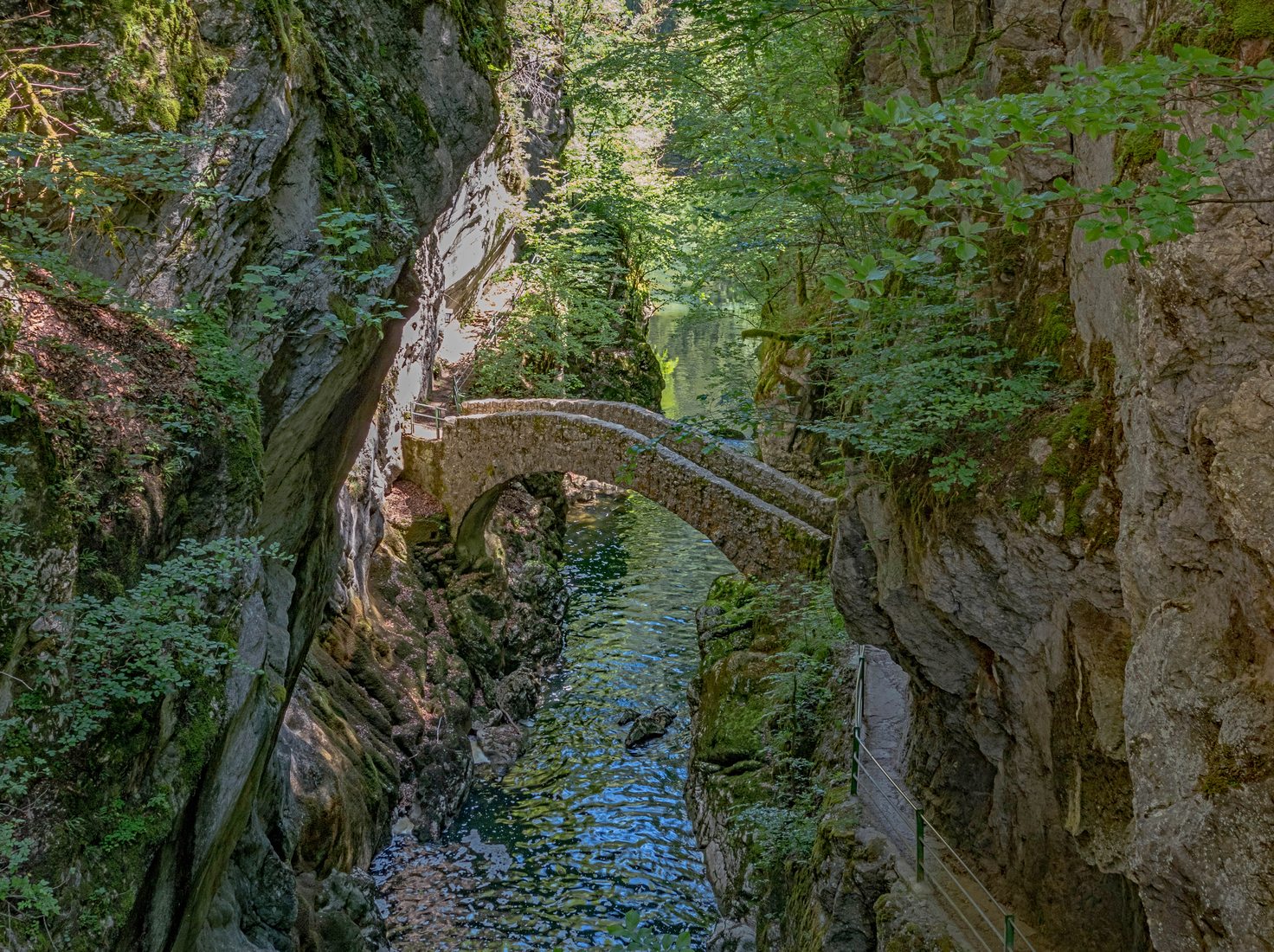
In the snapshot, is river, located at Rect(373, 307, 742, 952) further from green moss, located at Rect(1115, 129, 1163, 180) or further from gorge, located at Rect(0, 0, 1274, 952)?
green moss, located at Rect(1115, 129, 1163, 180)

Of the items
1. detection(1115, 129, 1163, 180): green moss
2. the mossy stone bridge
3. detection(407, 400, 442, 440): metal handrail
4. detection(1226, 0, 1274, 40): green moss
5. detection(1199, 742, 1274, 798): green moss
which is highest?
detection(1226, 0, 1274, 40): green moss

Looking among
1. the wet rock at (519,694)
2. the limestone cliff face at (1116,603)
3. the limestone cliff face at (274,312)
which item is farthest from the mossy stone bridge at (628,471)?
the limestone cliff face at (274,312)

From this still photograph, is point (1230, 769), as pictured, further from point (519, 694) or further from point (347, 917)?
point (519, 694)

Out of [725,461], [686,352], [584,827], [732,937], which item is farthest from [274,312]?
[686,352]

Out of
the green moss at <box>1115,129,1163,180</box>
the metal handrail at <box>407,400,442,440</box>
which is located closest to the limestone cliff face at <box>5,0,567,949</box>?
the green moss at <box>1115,129,1163,180</box>

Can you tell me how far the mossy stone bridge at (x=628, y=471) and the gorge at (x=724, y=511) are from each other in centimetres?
12

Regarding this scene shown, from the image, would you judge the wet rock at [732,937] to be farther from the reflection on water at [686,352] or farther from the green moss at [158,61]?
the reflection on water at [686,352]

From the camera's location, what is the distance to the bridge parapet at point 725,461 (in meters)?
13.0

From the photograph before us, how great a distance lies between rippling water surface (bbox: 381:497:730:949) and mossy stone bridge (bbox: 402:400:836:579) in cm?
302

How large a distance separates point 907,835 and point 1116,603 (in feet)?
9.98

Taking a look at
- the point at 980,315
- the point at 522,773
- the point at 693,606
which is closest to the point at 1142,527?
the point at 980,315

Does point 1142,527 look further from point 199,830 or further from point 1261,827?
point 199,830

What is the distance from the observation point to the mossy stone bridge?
42.6ft

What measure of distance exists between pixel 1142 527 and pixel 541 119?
16624 mm
